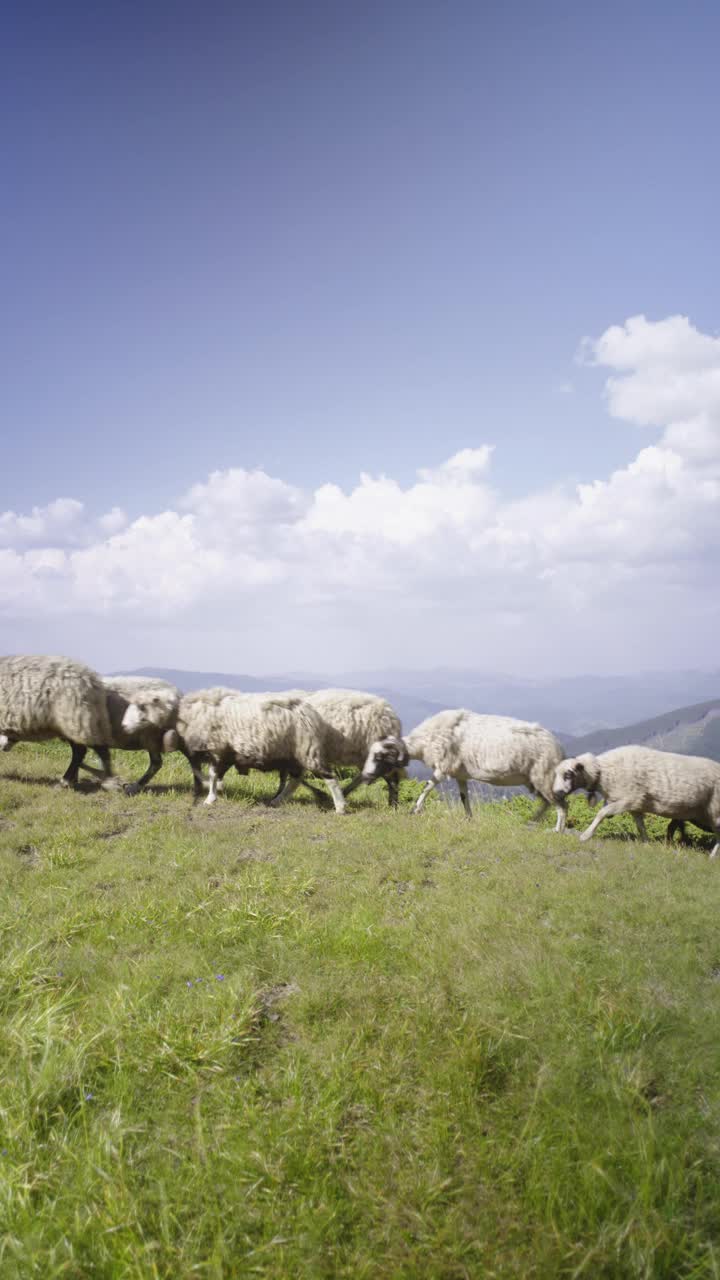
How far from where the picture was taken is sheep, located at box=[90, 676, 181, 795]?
12.7m

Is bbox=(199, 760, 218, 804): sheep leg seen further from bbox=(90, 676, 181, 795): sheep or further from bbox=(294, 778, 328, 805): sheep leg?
bbox=(294, 778, 328, 805): sheep leg

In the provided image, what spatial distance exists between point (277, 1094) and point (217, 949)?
Result: 1.97 metres

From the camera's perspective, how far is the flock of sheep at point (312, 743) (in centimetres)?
1194

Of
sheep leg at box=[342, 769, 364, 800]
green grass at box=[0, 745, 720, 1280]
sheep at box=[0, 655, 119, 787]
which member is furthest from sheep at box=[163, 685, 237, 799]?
green grass at box=[0, 745, 720, 1280]

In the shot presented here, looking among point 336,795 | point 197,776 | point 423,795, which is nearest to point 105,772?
point 197,776

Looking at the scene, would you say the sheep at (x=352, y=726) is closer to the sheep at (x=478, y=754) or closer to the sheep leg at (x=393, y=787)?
the sheep leg at (x=393, y=787)

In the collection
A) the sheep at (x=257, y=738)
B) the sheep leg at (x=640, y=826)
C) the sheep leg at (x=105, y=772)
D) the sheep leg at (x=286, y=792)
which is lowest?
the sheep leg at (x=640, y=826)

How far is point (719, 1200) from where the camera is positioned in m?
A: 2.76

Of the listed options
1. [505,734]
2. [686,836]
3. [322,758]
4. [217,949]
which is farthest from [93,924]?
[686,836]

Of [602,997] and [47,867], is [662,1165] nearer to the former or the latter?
[602,997]

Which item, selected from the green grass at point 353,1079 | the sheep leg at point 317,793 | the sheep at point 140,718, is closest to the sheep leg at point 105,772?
the sheep at point 140,718

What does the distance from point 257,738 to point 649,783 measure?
334 inches

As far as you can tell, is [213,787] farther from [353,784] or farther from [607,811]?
[607,811]

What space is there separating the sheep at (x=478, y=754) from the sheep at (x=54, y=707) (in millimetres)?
6113
